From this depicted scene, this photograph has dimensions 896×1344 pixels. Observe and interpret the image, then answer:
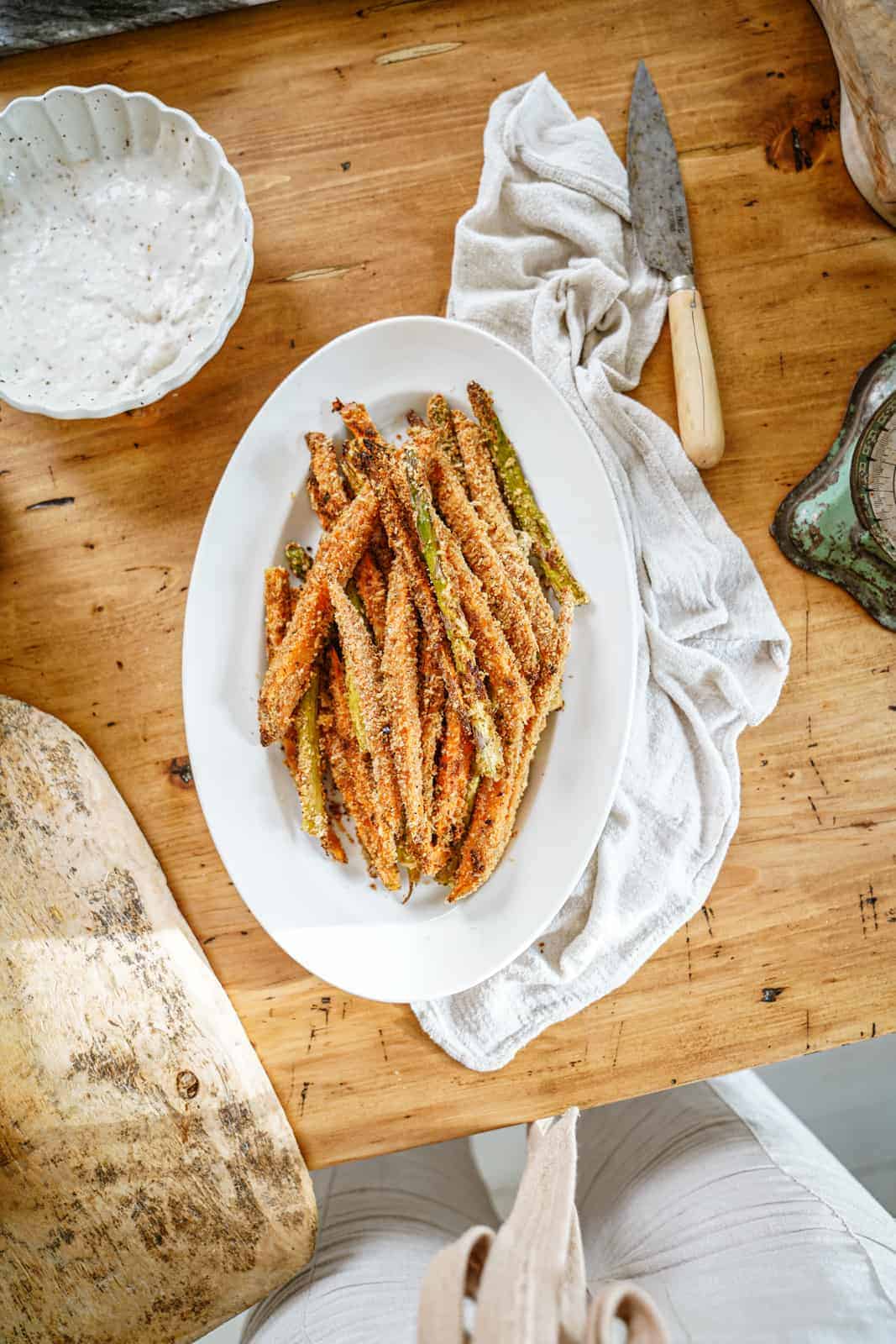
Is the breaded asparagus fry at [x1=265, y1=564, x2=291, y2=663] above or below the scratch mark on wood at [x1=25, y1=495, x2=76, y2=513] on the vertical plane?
below

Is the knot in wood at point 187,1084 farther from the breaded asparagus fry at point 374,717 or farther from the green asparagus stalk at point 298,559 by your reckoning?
the green asparagus stalk at point 298,559

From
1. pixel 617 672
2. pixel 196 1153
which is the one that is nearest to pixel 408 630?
pixel 617 672

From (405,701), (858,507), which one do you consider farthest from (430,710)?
(858,507)

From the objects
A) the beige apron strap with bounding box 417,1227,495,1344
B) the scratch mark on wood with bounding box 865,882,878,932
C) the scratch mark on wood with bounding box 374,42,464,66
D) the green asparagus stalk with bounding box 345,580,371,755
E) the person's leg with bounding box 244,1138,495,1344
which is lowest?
the person's leg with bounding box 244,1138,495,1344

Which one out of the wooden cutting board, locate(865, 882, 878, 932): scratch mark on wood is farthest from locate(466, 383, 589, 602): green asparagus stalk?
the wooden cutting board

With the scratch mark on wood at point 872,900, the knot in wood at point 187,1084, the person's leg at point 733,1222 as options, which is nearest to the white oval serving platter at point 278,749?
the knot in wood at point 187,1084

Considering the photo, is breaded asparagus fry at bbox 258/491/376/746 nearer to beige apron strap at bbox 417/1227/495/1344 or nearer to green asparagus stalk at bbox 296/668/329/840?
green asparagus stalk at bbox 296/668/329/840

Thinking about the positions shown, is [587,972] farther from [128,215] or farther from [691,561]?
[128,215]
